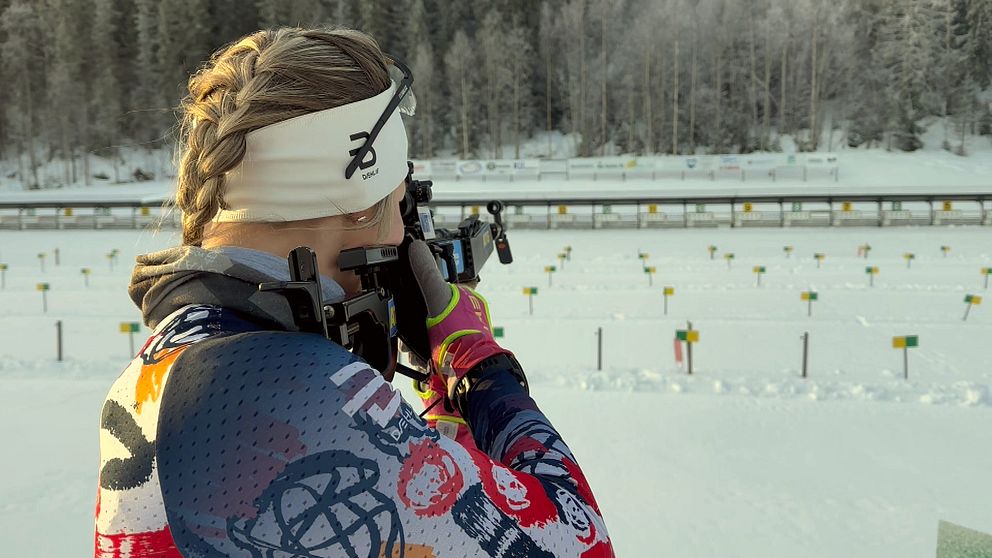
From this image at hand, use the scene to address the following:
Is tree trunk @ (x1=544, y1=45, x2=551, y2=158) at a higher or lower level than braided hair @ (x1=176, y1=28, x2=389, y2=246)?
higher

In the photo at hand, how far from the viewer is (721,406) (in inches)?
289

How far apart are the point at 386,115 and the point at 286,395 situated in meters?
0.58

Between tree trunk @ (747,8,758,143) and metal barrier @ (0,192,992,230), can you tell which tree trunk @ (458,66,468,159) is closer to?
tree trunk @ (747,8,758,143)

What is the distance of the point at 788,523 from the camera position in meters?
4.86

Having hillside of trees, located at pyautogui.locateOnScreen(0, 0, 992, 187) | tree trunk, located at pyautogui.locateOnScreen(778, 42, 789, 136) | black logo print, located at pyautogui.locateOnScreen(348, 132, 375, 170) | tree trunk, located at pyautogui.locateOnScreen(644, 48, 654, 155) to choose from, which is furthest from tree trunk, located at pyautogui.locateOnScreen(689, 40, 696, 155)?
black logo print, located at pyautogui.locateOnScreen(348, 132, 375, 170)

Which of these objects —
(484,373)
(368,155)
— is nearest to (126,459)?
(368,155)

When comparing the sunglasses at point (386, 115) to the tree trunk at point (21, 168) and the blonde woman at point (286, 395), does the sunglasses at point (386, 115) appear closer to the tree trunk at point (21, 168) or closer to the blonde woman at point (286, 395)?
the blonde woman at point (286, 395)

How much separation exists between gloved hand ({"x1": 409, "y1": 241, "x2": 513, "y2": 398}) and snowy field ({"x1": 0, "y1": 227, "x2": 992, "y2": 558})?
0.62 meters

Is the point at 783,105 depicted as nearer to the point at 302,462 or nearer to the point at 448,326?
the point at 448,326

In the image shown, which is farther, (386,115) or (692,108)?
(692,108)

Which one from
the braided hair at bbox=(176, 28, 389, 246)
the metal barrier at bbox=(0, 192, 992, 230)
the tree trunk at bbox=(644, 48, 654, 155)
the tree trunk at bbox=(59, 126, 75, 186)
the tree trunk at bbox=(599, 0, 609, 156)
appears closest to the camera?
the braided hair at bbox=(176, 28, 389, 246)

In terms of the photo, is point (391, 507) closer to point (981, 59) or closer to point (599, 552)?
point (599, 552)

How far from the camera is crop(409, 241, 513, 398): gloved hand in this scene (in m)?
1.64

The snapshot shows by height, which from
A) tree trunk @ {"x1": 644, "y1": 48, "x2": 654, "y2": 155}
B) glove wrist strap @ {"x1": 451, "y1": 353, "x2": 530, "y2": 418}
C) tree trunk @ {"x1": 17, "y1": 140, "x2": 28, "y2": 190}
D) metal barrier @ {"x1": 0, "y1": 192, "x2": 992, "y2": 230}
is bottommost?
metal barrier @ {"x1": 0, "y1": 192, "x2": 992, "y2": 230}
